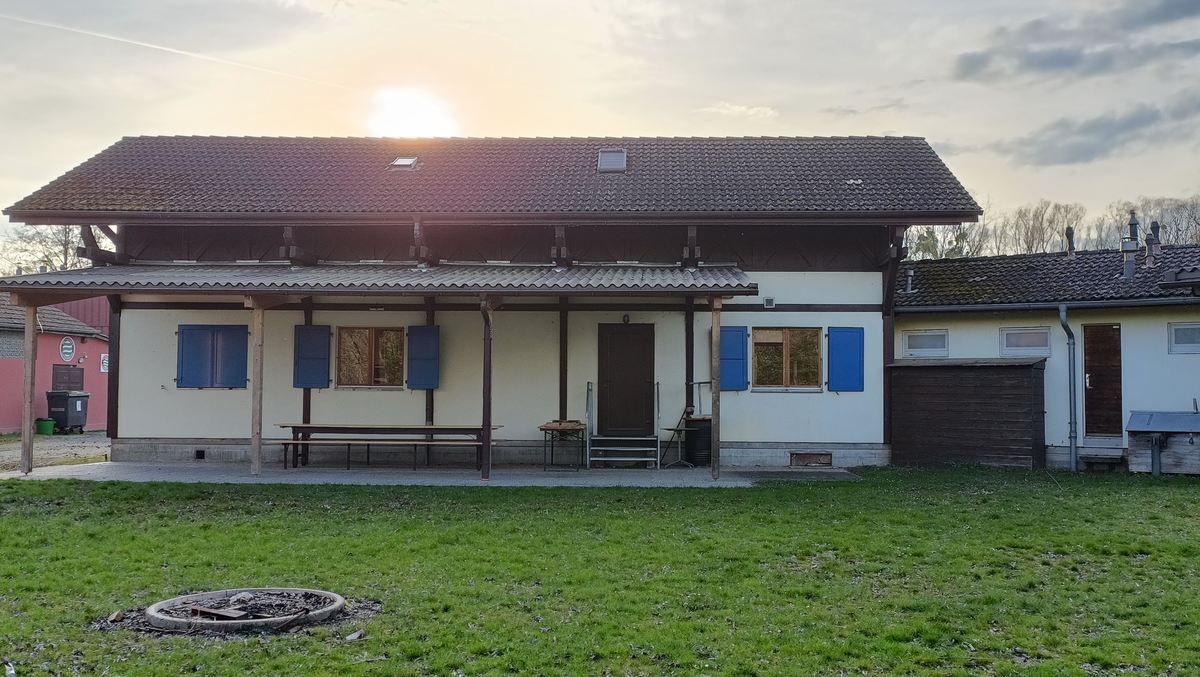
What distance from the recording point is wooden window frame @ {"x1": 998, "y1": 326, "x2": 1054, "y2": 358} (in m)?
13.1

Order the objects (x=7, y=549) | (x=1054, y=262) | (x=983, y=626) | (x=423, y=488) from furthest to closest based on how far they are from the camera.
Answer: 1. (x=1054, y=262)
2. (x=423, y=488)
3. (x=7, y=549)
4. (x=983, y=626)

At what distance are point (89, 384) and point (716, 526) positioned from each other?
21.2m

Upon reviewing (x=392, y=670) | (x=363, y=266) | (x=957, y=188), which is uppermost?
(x=957, y=188)

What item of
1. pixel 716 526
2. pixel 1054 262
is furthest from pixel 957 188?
pixel 716 526

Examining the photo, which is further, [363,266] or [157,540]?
[363,266]

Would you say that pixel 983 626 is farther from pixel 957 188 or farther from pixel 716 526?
pixel 957 188

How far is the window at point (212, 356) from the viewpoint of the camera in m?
13.3

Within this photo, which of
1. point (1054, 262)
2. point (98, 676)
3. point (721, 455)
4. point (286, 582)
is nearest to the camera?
point (98, 676)

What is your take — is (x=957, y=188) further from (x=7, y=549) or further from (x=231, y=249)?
(x=7, y=549)

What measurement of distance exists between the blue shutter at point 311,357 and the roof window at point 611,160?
196 inches

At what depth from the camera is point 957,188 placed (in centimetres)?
1333

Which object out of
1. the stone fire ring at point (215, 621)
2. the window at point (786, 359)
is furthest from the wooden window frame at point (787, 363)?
the stone fire ring at point (215, 621)

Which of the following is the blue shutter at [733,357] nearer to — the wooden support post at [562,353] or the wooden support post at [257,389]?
the wooden support post at [562,353]

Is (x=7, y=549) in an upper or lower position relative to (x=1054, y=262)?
lower
